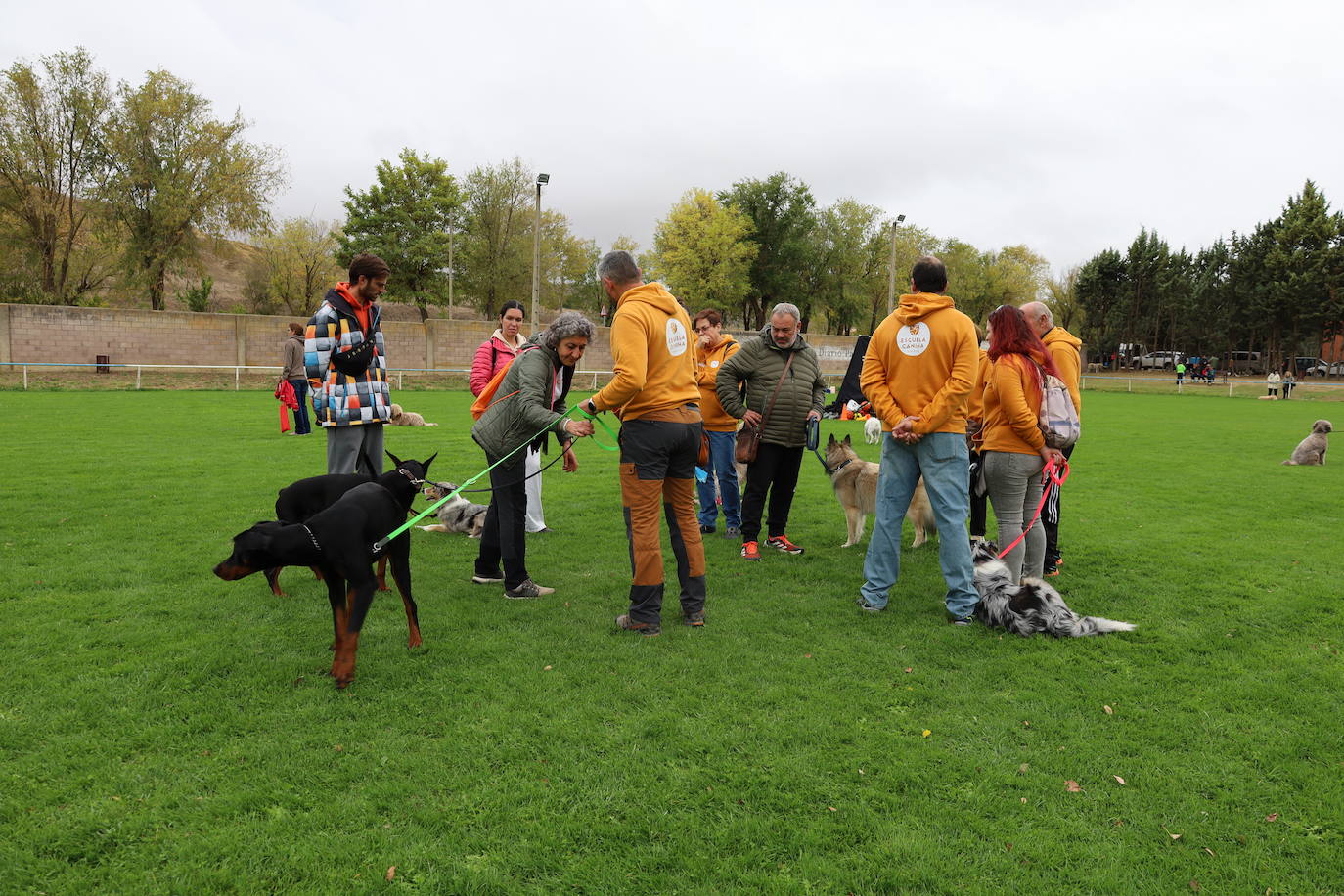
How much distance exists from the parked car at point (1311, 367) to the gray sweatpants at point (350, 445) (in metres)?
61.7

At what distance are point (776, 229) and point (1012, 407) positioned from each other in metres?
52.9

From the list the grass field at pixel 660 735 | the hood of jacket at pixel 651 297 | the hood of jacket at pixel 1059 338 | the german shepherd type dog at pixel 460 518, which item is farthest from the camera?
the german shepherd type dog at pixel 460 518

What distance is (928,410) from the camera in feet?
15.8

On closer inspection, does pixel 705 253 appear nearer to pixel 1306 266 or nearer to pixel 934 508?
pixel 1306 266

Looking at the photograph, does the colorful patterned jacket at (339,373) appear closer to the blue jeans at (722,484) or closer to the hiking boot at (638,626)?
the hiking boot at (638,626)

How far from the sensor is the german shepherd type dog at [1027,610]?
4.89m

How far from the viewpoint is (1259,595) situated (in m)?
5.78

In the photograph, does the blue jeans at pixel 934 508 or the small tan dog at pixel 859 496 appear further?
the small tan dog at pixel 859 496

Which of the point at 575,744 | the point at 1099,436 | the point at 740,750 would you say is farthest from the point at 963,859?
the point at 1099,436

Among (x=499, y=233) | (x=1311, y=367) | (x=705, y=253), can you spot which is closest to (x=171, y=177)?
(x=499, y=233)

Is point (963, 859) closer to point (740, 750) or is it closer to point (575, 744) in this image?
point (740, 750)

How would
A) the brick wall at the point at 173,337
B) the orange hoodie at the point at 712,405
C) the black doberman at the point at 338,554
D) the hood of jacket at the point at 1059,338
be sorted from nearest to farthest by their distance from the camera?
the black doberman at the point at 338,554 < the hood of jacket at the point at 1059,338 < the orange hoodie at the point at 712,405 < the brick wall at the point at 173,337

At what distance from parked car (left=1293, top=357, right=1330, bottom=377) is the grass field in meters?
58.9

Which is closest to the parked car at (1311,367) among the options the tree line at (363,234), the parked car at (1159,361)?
the parked car at (1159,361)
